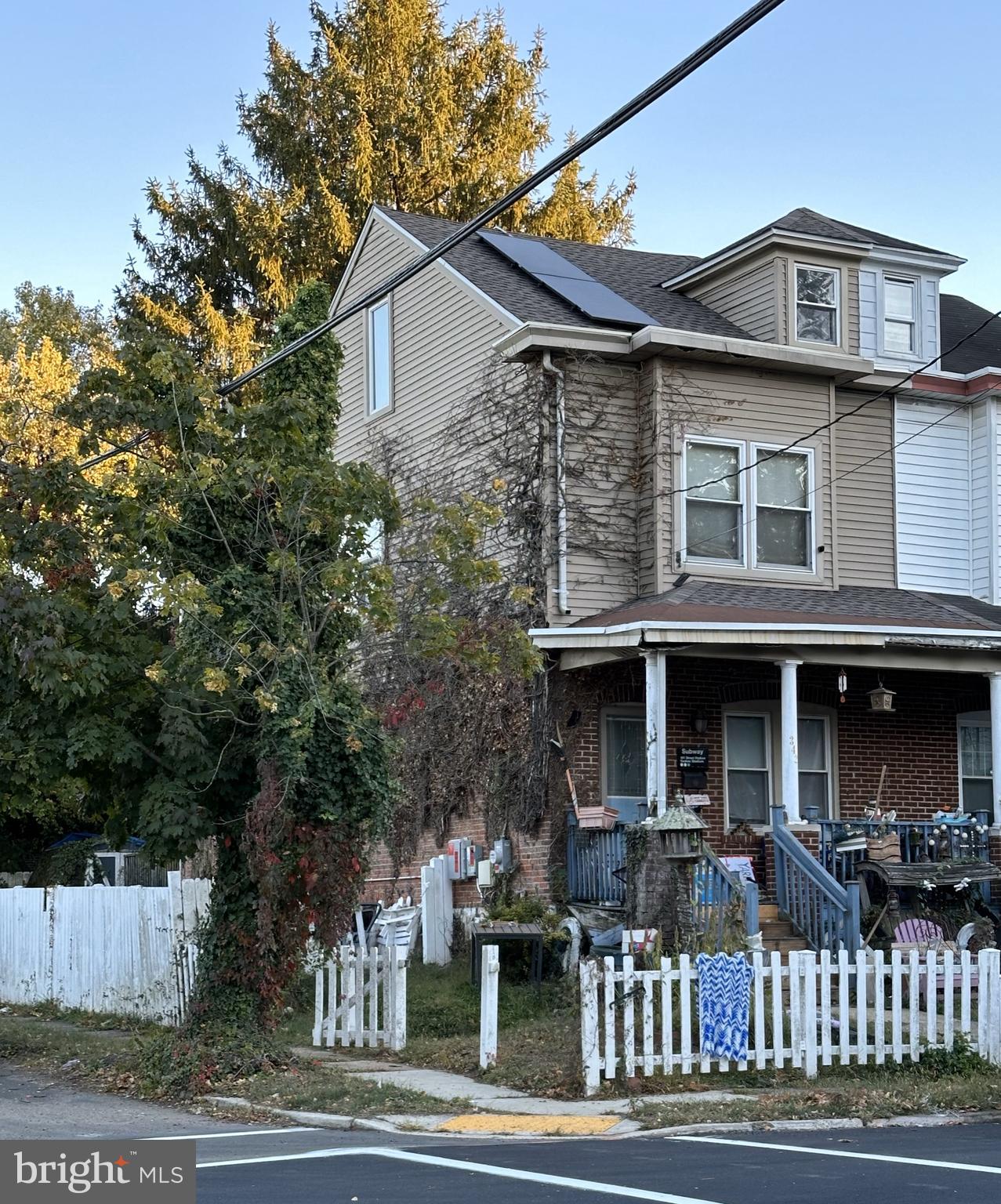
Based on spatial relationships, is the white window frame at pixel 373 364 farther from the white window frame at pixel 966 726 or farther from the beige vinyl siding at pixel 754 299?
the white window frame at pixel 966 726

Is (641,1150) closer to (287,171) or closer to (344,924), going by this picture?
(344,924)

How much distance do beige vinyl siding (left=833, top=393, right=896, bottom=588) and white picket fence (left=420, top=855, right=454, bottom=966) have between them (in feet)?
21.0

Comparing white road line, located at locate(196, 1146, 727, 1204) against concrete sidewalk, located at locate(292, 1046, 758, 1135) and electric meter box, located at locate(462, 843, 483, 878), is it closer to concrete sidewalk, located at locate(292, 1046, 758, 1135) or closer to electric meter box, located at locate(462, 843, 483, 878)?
concrete sidewalk, located at locate(292, 1046, 758, 1135)

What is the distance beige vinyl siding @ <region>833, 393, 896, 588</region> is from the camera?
69.9ft

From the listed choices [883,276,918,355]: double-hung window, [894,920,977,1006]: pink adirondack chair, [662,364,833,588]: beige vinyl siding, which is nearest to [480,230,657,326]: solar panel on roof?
[662,364,833,588]: beige vinyl siding

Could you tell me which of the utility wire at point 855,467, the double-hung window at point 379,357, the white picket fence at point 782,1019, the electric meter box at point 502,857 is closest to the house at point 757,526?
the utility wire at point 855,467

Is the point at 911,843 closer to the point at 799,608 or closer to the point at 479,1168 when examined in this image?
the point at 799,608

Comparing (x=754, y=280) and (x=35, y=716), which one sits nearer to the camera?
(x=35, y=716)

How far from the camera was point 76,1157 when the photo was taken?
9016mm

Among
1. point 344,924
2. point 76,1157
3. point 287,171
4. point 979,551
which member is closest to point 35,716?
point 344,924

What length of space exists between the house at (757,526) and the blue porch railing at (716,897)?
1651mm

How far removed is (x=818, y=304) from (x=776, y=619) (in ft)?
17.9

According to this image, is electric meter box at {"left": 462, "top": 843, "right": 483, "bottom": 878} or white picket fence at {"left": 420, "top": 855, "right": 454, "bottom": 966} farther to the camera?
electric meter box at {"left": 462, "top": 843, "right": 483, "bottom": 878}

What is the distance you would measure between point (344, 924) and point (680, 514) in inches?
323
